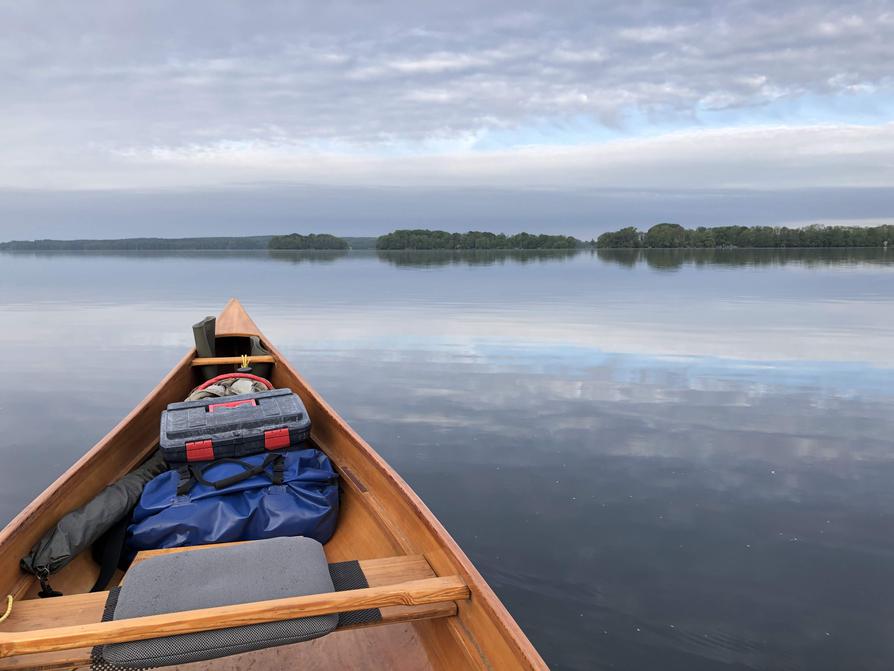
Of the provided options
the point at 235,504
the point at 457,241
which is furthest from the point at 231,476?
the point at 457,241

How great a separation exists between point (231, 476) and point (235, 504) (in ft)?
0.54

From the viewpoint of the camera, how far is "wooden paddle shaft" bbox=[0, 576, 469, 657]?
6.48 ft

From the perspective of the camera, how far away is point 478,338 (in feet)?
46.4

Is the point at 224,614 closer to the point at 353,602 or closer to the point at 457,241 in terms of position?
the point at 353,602

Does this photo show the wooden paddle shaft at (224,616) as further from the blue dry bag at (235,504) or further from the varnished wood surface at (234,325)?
the varnished wood surface at (234,325)

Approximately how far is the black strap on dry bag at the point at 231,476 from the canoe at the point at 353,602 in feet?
1.46

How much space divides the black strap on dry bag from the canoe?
444 mm

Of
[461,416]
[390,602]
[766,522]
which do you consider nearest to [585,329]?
[461,416]

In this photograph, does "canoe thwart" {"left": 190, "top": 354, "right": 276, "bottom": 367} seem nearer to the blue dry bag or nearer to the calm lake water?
the calm lake water

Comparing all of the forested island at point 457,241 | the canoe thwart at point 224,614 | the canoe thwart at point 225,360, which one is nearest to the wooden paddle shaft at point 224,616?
the canoe thwart at point 224,614

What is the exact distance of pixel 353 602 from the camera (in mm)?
2227

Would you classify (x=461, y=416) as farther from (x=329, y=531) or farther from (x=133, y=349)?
(x=133, y=349)

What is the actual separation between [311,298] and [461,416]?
2062 cm

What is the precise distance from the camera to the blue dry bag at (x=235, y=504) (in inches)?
132
